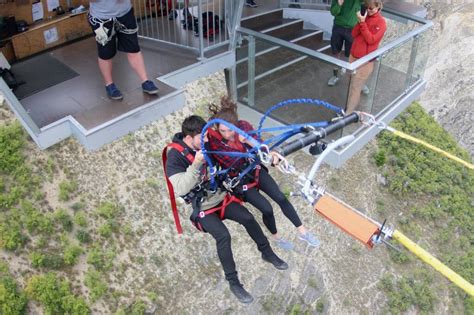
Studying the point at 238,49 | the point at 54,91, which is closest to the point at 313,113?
the point at 238,49

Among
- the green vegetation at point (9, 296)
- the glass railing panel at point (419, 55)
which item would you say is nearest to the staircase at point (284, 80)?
the glass railing panel at point (419, 55)

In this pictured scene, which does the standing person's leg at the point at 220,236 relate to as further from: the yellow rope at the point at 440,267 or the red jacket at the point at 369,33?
the red jacket at the point at 369,33

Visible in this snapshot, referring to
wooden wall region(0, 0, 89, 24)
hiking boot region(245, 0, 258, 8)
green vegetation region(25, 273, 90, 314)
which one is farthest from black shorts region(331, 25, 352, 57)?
green vegetation region(25, 273, 90, 314)

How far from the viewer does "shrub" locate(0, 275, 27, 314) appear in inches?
204

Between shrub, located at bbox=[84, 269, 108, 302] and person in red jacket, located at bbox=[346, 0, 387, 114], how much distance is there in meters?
4.24

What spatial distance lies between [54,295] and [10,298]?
50 cm

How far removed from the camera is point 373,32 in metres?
6.27

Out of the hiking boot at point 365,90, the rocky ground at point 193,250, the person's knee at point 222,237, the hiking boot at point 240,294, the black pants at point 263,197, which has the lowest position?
the rocky ground at point 193,250

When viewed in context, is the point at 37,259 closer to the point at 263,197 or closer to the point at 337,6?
the point at 263,197

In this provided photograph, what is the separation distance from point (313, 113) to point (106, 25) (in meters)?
3.26

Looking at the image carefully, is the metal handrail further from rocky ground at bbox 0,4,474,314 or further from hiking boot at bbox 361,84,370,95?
rocky ground at bbox 0,4,474,314

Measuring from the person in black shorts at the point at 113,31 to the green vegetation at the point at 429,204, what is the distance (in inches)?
262

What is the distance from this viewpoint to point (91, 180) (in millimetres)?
6285

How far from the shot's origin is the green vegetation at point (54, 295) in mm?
5426
